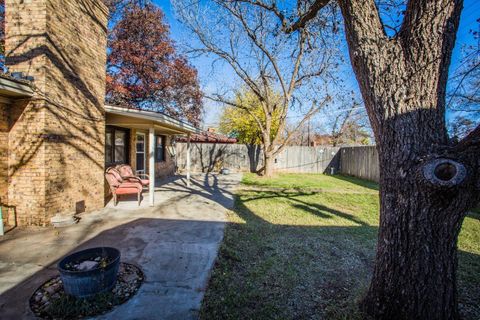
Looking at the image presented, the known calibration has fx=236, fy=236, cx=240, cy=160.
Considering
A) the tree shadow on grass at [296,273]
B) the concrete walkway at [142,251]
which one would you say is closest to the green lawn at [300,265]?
the tree shadow on grass at [296,273]

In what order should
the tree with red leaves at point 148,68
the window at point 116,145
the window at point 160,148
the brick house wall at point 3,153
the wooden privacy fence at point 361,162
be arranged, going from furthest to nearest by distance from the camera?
the tree with red leaves at point 148,68
the wooden privacy fence at point 361,162
the window at point 160,148
the window at point 116,145
the brick house wall at point 3,153

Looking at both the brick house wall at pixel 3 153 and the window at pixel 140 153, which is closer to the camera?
the brick house wall at pixel 3 153

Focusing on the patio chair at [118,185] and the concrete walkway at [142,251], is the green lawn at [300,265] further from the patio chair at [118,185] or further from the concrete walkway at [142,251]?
the patio chair at [118,185]

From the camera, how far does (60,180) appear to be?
192 inches

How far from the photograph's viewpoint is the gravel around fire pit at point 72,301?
227 centimetres

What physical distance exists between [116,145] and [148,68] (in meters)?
7.75

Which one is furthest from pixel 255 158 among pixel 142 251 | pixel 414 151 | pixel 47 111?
pixel 414 151

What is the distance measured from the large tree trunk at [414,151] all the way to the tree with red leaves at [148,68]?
44.9 feet

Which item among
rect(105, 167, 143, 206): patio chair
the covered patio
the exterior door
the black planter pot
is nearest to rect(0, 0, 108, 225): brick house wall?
rect(105, 167, 143, 206): patio chair

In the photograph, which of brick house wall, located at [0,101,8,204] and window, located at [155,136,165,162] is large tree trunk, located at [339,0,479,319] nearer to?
brick house wall, located at [0,101,8,204]

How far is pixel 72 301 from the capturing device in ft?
7.77

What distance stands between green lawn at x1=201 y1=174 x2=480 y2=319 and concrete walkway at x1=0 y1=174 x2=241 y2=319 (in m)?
0.30

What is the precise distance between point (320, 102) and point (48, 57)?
1142 centimetres

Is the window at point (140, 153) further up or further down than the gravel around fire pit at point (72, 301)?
further up
